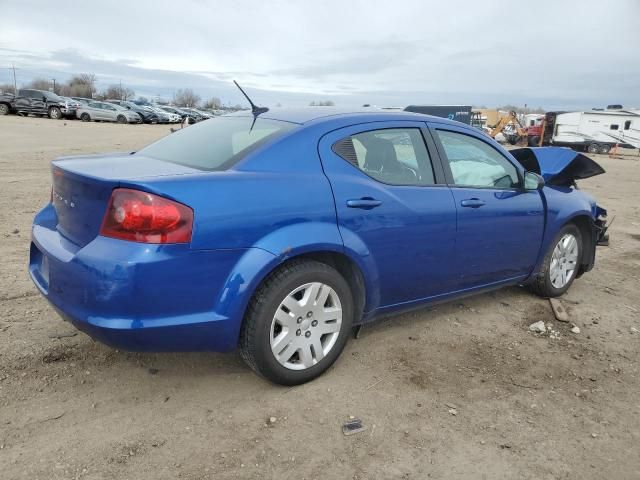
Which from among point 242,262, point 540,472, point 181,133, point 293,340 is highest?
point 181,133

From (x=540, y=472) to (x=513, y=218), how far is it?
2.08 m

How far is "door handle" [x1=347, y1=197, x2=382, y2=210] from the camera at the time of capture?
3.09 m

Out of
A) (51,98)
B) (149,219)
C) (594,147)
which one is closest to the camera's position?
(149,219)

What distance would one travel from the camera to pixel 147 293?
8.12ft

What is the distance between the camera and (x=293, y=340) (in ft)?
9.78

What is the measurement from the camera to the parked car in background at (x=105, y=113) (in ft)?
114

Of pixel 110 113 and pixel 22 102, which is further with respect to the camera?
pixel 110 113

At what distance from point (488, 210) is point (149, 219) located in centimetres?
246

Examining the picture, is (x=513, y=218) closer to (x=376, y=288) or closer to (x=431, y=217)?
(x=431, y=217)

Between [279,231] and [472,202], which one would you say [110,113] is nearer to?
[472,202]

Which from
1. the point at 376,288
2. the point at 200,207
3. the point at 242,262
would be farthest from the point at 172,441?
the point at 376,288

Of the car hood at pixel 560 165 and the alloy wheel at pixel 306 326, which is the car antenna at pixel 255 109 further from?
the car hood at pixel 560 165

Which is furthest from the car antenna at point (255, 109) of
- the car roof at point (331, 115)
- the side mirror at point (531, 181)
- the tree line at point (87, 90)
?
the tree line at point (87, 90)

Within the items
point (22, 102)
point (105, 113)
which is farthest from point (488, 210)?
point (105, 113)
